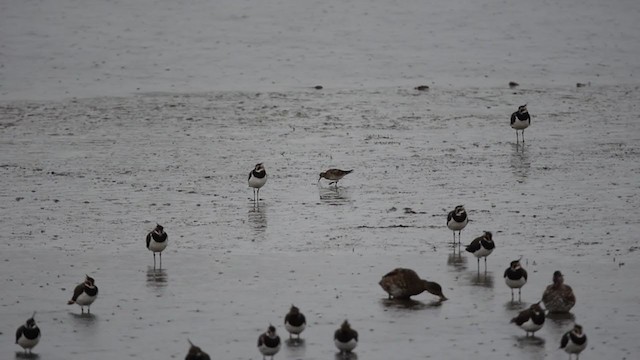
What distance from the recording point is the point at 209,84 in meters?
37.1

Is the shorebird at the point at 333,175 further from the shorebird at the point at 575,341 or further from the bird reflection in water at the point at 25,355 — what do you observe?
the shorebird at the point at 575,341

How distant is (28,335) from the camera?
15141 mm

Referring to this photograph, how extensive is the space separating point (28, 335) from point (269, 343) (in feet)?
10.4

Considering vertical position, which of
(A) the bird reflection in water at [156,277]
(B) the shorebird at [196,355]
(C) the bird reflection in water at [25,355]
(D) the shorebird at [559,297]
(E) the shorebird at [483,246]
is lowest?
(C) the bird reflection in water at [25,355]

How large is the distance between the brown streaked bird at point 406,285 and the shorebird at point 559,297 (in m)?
1.60

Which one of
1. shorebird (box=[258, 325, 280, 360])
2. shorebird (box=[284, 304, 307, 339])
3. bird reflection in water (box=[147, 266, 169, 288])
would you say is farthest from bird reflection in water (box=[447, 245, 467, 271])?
shorebird (box=[258, 325, 280, 360])

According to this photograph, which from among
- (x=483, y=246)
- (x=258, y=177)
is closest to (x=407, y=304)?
(x=483, y=246)

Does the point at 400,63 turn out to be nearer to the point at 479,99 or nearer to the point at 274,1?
the point at 479,99

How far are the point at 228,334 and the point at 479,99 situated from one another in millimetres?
19507

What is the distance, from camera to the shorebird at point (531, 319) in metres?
15.5

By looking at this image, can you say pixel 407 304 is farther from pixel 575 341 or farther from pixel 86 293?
pixel 86 293

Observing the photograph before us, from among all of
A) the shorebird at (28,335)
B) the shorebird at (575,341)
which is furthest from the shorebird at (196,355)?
the shorebird at (575,341)

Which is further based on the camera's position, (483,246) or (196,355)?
(483,246)

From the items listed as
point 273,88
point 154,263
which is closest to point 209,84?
point 273,88
